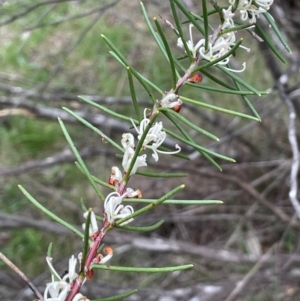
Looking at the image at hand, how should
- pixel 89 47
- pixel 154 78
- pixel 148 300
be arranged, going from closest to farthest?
pixel 148 300 → pixel 154 78 → pixel 89 47

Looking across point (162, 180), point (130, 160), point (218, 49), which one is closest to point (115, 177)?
point (130, 160)

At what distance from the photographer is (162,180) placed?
1816mm

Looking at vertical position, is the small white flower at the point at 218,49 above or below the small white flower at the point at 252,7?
below

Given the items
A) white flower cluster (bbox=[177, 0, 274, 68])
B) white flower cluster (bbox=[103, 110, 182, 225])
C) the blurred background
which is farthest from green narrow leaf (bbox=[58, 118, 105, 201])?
the blurred background

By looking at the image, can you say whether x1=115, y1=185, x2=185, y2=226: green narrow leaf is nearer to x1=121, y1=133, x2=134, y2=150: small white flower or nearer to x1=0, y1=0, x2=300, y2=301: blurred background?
x1=121, y1=133, x2=134, y2=150: small white flower

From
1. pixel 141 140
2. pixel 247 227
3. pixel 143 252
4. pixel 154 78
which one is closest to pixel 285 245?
pixel 247 227

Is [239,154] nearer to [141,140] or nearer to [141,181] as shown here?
[141,181]

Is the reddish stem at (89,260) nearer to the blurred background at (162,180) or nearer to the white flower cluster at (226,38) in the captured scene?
the white flower cluster at (226,38)

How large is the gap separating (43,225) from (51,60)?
4.88 ft

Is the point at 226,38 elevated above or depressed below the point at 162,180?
above

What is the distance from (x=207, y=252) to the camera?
55.5 inches

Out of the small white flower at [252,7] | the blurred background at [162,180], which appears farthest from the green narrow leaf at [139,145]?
the blurred background at [162,180]

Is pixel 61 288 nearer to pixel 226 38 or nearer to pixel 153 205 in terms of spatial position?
pixel 153 205

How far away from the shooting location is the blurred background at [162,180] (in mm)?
1372
